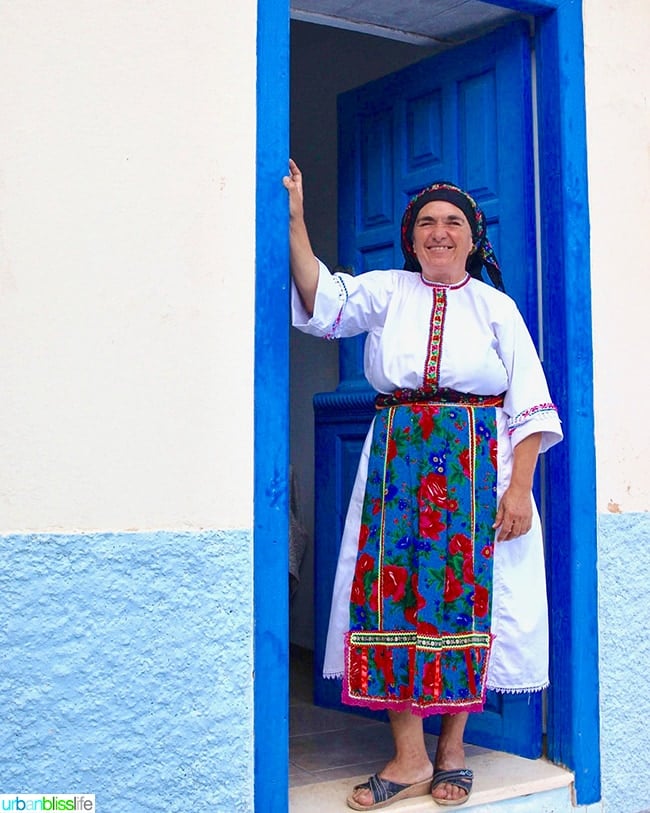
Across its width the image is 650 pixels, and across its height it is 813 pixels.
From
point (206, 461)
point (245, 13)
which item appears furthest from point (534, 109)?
point (206, 461)

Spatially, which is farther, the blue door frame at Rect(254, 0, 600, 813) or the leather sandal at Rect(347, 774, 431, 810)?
the blue door frame at Rect(254, 0, 600, 813)

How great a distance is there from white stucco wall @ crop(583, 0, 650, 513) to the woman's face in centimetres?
62

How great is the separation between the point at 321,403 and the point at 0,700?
204 cm

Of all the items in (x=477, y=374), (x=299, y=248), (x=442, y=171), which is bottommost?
(x=477, y=374)

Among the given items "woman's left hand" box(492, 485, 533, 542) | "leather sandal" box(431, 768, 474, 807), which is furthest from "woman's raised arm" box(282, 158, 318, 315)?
"leather sandal" box(431, 768, 474, 807)

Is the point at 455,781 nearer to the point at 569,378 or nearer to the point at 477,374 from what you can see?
the point at 477,374

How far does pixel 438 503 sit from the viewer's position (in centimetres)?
320

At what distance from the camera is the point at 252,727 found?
2.85m

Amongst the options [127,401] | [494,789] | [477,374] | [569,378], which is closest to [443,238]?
[477,374]

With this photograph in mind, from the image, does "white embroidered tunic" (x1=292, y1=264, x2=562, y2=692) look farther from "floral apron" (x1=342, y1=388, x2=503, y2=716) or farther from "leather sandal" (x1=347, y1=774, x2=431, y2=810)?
"leather sandal" (x1=347, y1=774, x2=431, y2=810)

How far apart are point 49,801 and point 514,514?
5.00 ft

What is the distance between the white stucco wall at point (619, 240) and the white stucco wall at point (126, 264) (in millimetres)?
1381

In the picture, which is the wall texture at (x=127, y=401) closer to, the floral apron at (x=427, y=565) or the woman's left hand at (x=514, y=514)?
the floral apron at (x=427, y=565)

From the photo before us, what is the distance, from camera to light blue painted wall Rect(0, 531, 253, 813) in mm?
2551
